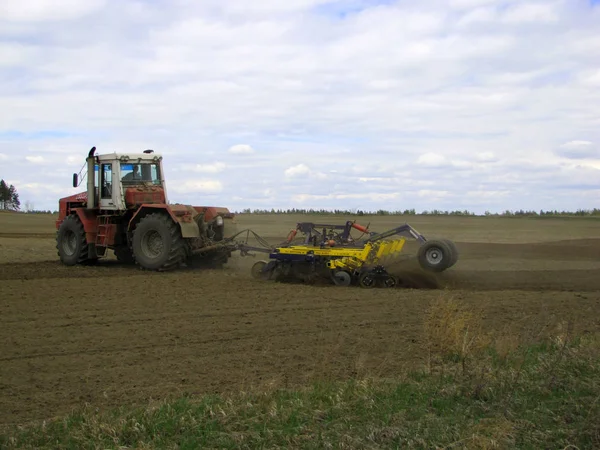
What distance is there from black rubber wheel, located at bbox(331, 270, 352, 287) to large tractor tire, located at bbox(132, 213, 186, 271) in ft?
13.1

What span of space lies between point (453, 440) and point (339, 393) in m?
1.37

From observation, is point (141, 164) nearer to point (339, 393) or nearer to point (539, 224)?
point (339, 393)

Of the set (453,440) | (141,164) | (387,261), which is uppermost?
(141,164)

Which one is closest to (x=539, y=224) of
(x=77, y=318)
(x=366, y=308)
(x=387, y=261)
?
(x=387, y=261)

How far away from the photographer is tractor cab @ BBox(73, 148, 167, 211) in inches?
676

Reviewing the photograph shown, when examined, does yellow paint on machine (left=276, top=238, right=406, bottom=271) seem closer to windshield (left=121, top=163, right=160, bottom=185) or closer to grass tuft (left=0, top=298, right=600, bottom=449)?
windshield (left=121, top=163, right=160, bottom=185)

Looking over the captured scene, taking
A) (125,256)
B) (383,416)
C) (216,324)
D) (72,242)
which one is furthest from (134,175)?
(383,416)

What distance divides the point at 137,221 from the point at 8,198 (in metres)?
56.5

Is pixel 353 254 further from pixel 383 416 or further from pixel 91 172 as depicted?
pixel 383 416

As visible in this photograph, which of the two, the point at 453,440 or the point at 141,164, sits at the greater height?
the point at 141,164

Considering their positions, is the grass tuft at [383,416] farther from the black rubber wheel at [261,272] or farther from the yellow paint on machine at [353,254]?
the black rubber wheel at [261,272]

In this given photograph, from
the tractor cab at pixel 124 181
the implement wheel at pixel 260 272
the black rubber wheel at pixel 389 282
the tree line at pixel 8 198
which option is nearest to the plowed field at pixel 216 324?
the implement wheel at pixel 260 272

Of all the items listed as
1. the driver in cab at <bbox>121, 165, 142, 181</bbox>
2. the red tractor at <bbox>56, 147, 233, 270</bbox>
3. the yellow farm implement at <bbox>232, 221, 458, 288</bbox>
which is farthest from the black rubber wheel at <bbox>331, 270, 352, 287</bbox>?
the driver in cab at <bbox>121, 165, 142, 181</bbox>

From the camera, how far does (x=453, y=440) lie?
5492mm
